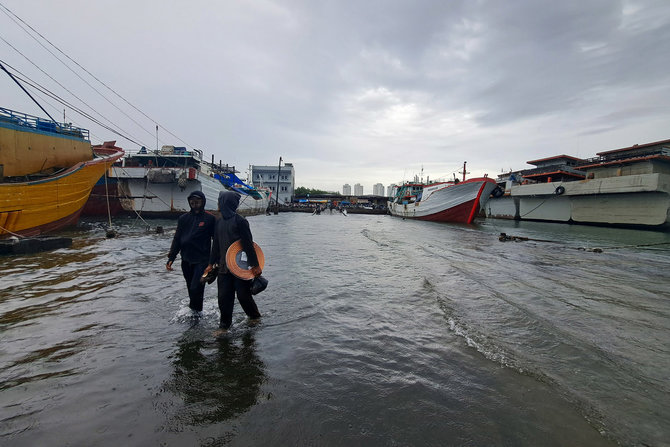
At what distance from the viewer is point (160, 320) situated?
174 inches

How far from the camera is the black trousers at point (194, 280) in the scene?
4.30 m

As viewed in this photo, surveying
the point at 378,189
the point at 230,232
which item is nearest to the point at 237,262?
the point at 230,232

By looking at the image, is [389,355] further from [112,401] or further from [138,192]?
[138,192]

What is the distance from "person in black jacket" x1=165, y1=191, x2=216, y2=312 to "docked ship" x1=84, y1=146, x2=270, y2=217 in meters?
21.9

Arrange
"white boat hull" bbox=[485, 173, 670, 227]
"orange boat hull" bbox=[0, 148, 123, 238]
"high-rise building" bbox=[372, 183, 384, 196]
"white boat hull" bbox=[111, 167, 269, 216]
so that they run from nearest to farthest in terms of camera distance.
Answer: "orange boat hull" bbox=[0, 148, 123, 238]
"white boat hull" bbox=[485, 173, 670, 227]
"white boat hull" bbox=[111, 167, 269, 216]
"high-rise building" bbox=[372, 183, 384, 196]

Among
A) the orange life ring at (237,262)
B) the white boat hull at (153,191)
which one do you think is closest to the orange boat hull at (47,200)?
the white boat hull at (153,191)

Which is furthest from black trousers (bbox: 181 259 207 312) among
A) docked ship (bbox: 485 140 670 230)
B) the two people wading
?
docked ship (bbox: 485 140 670 230)

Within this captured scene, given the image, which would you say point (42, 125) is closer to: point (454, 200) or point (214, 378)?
point (214, 378)

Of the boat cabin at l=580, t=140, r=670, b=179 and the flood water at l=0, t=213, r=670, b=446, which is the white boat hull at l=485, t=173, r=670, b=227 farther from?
the flood water at l=0, t=213, r=670, b=446

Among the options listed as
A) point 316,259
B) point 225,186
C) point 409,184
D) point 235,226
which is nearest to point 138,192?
point 225,186

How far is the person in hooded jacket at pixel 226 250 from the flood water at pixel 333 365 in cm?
48

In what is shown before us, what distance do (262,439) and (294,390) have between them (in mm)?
670

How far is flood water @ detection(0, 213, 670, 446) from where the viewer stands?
2242mm

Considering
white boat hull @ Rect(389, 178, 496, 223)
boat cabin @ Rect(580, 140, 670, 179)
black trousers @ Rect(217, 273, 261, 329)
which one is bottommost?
black trousers @ Rect(217, 273, 261, 329)
